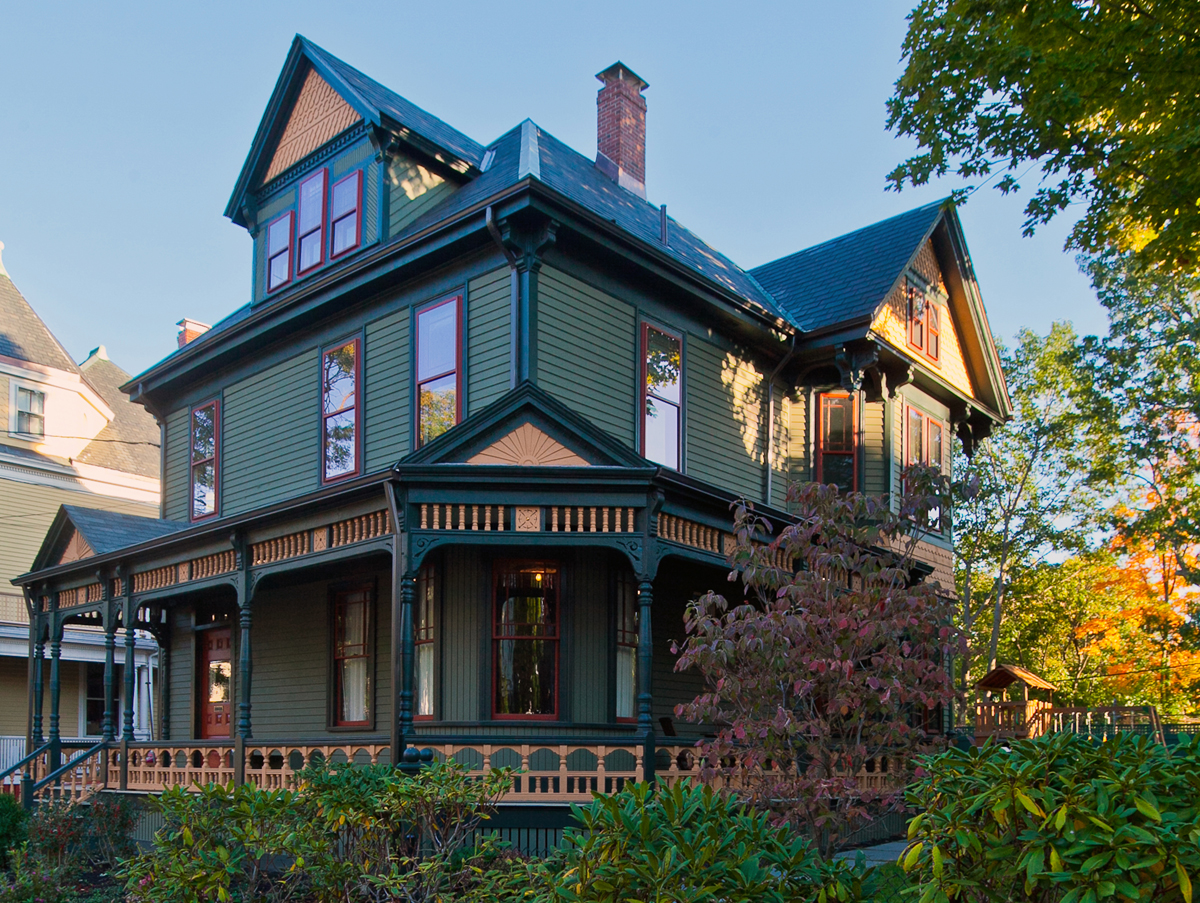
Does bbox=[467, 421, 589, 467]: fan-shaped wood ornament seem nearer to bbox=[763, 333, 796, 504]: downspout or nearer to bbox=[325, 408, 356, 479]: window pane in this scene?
bbox=[325, 408, 356, 479]: window pane

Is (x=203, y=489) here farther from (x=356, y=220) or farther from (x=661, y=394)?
(x=661, y=394)

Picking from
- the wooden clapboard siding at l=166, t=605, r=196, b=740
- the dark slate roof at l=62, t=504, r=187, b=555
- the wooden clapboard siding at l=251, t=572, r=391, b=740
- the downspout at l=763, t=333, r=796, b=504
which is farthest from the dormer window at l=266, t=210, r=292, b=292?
the downspout at l=763, t=333, r=796, b=504

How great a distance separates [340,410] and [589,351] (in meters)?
4.24

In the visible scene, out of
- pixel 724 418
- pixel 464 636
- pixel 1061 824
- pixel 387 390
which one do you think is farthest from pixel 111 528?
pixel 1061 824

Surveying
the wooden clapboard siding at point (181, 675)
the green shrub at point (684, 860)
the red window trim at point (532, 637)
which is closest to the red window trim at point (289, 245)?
the wooden clapboard siding at point (181, 675)

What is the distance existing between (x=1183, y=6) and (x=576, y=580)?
955 centimetres

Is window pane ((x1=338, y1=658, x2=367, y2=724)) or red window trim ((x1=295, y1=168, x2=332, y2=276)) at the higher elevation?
red window trim ((x1=295, y1=168, x2=332, y2=276))

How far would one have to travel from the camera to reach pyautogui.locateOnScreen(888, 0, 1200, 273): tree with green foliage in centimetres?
1291

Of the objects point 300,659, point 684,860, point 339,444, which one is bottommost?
point 300,659

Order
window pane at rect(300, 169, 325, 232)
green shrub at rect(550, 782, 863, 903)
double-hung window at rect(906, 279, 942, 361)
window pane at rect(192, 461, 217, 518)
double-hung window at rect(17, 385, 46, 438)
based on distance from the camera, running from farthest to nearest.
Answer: double-hung window at rect(17, 385, 46, 438), double-hung window at rect(906, 279, 942, 361), window pane at rect(192, 461, 217, 518), window pane at rect(300, 169, 325, 232), green shrub at rect(550, 782, 863, 903)

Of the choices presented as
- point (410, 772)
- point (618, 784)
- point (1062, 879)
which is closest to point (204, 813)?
point (410, 772)

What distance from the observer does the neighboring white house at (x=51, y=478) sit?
2839 centimetres

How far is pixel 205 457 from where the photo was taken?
19625 millimetres

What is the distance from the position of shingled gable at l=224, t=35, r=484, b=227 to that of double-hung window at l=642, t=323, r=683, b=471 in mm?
4123
